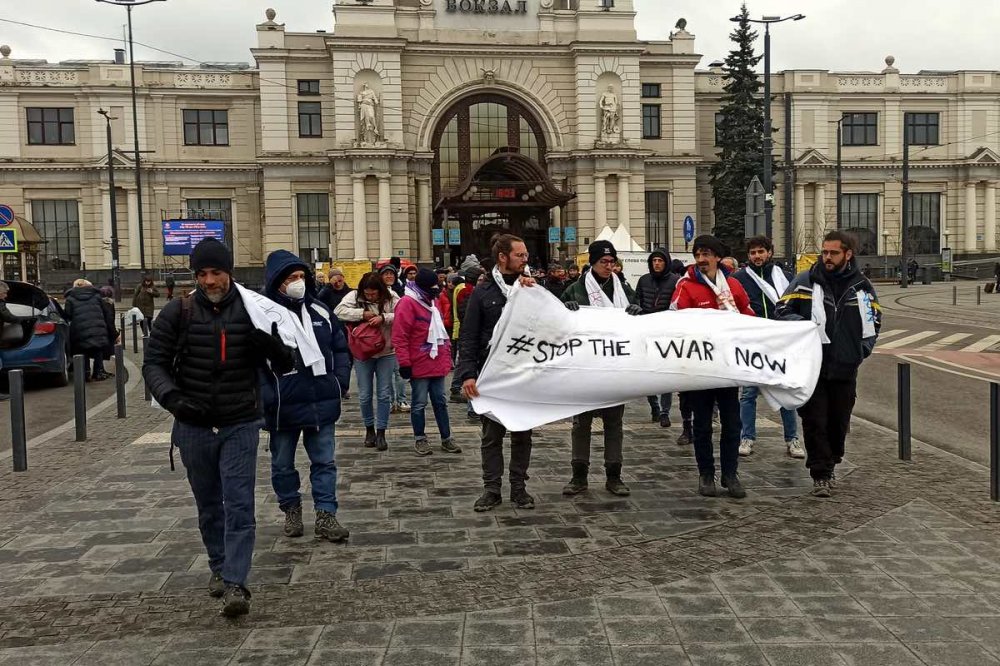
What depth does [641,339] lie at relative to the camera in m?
7.64

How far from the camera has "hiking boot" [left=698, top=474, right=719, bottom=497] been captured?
7.80m

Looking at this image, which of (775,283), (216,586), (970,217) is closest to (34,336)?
(216,586)

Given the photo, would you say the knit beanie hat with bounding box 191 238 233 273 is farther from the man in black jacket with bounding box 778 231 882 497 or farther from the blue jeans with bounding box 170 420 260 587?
the man in black jacket with bounding box 778 231 882 497

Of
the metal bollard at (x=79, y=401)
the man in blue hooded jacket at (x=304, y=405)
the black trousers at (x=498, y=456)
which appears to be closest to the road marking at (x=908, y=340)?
the black trousers at (x=498, y=456)

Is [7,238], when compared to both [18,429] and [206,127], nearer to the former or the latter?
[18,429]

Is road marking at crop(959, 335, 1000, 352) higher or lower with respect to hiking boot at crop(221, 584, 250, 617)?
higher

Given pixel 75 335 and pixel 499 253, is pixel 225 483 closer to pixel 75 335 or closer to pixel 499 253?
pixel 499 253

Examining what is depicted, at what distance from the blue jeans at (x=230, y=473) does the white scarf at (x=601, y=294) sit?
12.3 feet

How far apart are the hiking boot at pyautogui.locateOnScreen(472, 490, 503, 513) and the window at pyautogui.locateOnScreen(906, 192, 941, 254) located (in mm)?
56869

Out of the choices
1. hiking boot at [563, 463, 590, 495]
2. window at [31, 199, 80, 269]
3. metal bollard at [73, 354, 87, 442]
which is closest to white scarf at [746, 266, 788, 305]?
hiking boot at [563, 463, 590, 495]

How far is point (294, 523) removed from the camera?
22.6 feet

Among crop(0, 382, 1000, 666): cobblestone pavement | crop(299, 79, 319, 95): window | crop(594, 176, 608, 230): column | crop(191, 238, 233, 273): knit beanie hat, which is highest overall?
crop(299, 79, 319, 95): window

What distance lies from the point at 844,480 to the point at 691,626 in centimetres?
393

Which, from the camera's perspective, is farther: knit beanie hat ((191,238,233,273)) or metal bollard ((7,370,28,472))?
metal bollard ((7,370,28,472))
